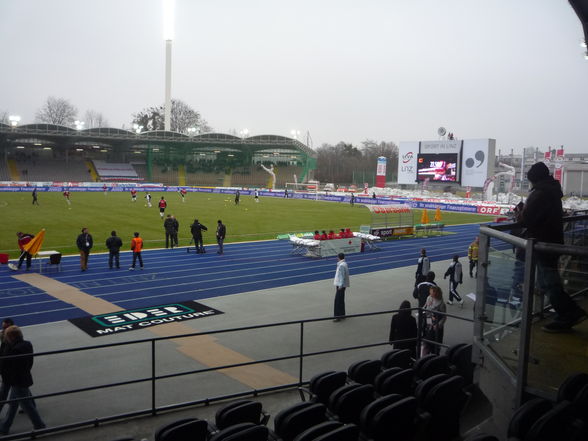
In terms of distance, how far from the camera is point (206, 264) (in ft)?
67.9

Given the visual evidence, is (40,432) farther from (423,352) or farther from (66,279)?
(66,279)

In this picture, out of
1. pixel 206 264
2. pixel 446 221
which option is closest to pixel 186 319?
pixel 206 264

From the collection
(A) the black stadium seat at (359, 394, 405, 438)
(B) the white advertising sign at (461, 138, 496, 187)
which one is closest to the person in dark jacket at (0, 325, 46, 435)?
(A) the black stadium seat at (359, 394, 405, 438)

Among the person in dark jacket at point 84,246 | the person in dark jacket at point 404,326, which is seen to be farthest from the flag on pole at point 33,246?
the person in dark jacket at point 404,326

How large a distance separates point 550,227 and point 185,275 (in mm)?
14723

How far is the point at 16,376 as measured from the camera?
650cm

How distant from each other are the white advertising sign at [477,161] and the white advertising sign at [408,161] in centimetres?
689

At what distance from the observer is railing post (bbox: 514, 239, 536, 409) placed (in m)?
4.23

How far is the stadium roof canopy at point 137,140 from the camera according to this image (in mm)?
78438

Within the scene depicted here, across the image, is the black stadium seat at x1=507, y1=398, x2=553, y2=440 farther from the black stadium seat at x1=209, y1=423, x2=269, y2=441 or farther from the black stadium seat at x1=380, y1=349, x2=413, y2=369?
the black stadium seat at x1=380, y1=349, x2=413, y2=369

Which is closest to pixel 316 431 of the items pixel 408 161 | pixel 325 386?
pixel 325 386

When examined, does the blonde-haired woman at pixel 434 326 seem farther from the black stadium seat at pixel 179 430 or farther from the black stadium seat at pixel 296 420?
the black stadium seat at pixel 179 430

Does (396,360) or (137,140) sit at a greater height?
(137,140)

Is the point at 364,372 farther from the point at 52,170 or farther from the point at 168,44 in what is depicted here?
the point at 168,44
